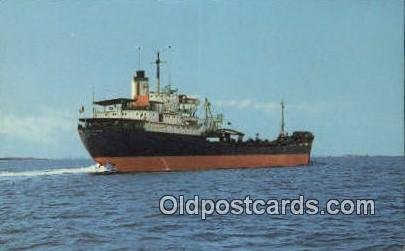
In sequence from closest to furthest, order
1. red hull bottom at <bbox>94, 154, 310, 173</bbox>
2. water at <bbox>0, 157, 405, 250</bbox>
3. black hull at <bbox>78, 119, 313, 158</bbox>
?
water at <bbox>0, 157, 405, 250</bbox> < black hull at <bbox>78, 119, 313, 158</bbox> < red hull bottom at <bbox>94, 154, 310, 173</bbox>

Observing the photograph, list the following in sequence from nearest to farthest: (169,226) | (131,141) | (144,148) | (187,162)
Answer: (169,226) → (131,141) → (144,148) → (187,162)

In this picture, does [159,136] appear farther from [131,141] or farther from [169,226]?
[169,226]

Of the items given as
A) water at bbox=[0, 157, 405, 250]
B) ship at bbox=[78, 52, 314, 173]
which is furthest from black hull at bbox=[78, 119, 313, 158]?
water at bbox=[0, 157, 405, 250]

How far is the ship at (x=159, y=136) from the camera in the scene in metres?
33.3

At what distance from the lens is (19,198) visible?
21188mm

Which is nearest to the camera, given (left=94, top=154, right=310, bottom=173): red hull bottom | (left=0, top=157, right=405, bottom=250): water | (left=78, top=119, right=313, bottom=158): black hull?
(left=0, top=157, right=405, bottom=250): water

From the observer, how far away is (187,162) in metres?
36.3

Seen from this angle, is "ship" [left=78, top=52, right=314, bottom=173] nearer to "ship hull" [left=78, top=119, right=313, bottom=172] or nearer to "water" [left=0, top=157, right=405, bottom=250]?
"ship hull" [left=78, top=119, right=313, bottom=172]

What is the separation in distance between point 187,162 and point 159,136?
322 cm

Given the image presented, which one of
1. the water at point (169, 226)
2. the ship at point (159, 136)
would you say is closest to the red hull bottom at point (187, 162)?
the ship at point (159, 136)

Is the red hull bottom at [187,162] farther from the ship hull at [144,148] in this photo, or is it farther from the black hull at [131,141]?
the black hull at [131,141]

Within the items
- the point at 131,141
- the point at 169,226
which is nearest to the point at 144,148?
the point at 131,141

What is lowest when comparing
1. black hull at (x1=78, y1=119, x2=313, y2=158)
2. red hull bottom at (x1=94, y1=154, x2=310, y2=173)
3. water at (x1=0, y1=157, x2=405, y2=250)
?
water at (x1=0, y1=157, x2=405, y2=250)

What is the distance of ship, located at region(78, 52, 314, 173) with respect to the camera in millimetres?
33281
